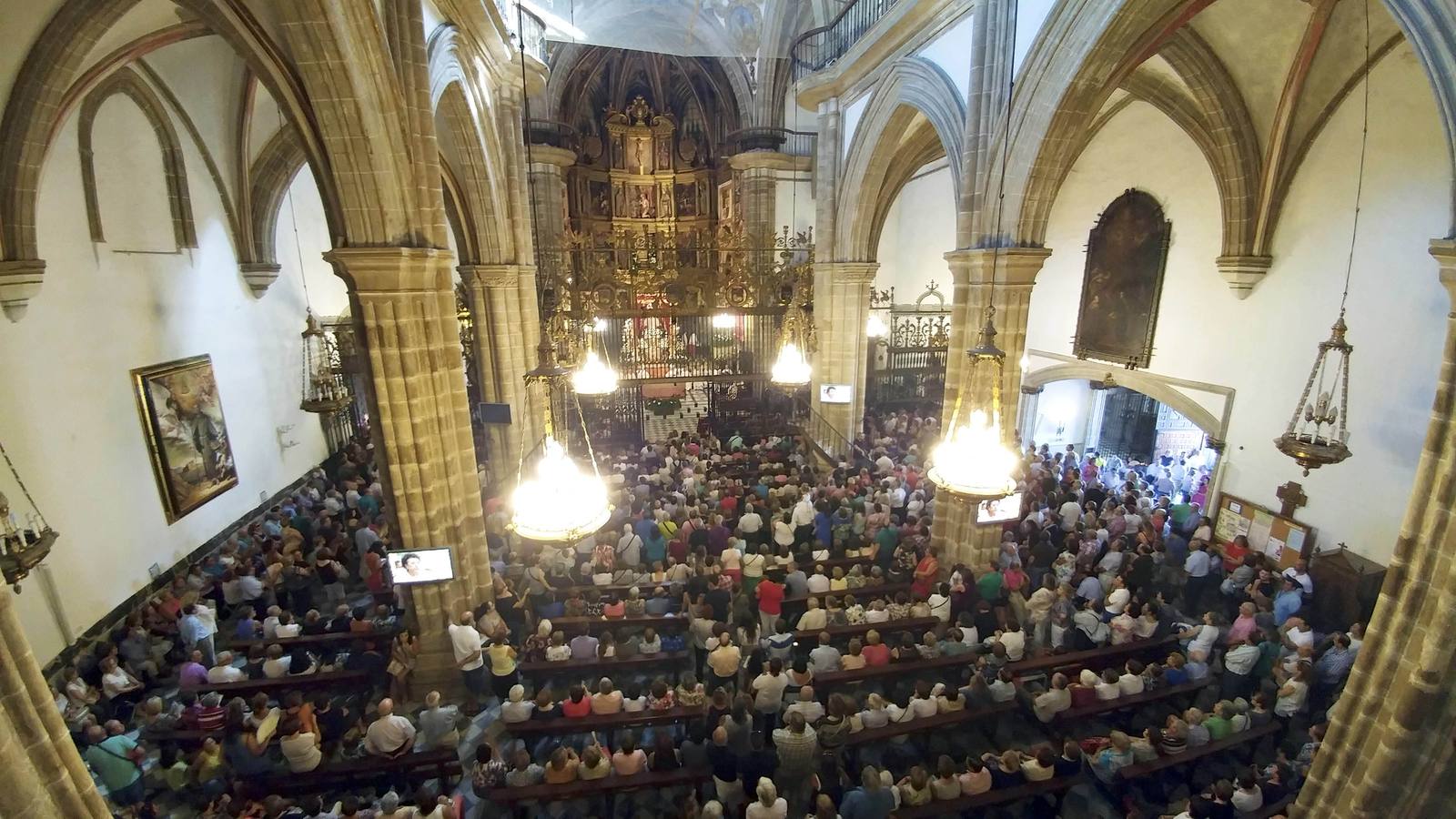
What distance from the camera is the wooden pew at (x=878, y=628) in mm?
7043

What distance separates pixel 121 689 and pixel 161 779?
1.22 meters

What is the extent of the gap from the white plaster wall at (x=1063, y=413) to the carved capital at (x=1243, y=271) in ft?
16.0

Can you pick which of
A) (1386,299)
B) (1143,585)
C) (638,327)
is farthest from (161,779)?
(1386,299)

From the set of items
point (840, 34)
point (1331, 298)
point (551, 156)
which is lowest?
point (1331, 298)

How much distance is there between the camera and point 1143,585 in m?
8.27

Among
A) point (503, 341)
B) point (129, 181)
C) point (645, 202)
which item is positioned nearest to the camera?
point (129, 181)

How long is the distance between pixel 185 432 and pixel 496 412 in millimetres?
4348

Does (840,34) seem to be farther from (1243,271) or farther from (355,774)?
(355,774)

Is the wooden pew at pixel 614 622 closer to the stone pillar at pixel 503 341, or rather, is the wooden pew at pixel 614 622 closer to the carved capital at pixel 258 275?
the stone pillar at pixel 503 341

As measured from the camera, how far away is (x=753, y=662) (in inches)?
265

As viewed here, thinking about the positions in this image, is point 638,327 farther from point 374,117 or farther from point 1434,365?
point 1434,365

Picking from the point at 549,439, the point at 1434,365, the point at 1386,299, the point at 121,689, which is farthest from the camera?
the point at 1386,299

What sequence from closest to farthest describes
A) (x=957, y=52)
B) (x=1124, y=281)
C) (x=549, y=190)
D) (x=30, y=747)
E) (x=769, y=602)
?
(x=30, y=747) < (x=769, y=602) < (x=957, y=52) < (x=1124, y=281) < (x=549, y=190)

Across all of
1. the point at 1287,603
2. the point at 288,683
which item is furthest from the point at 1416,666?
the point at 288,683
